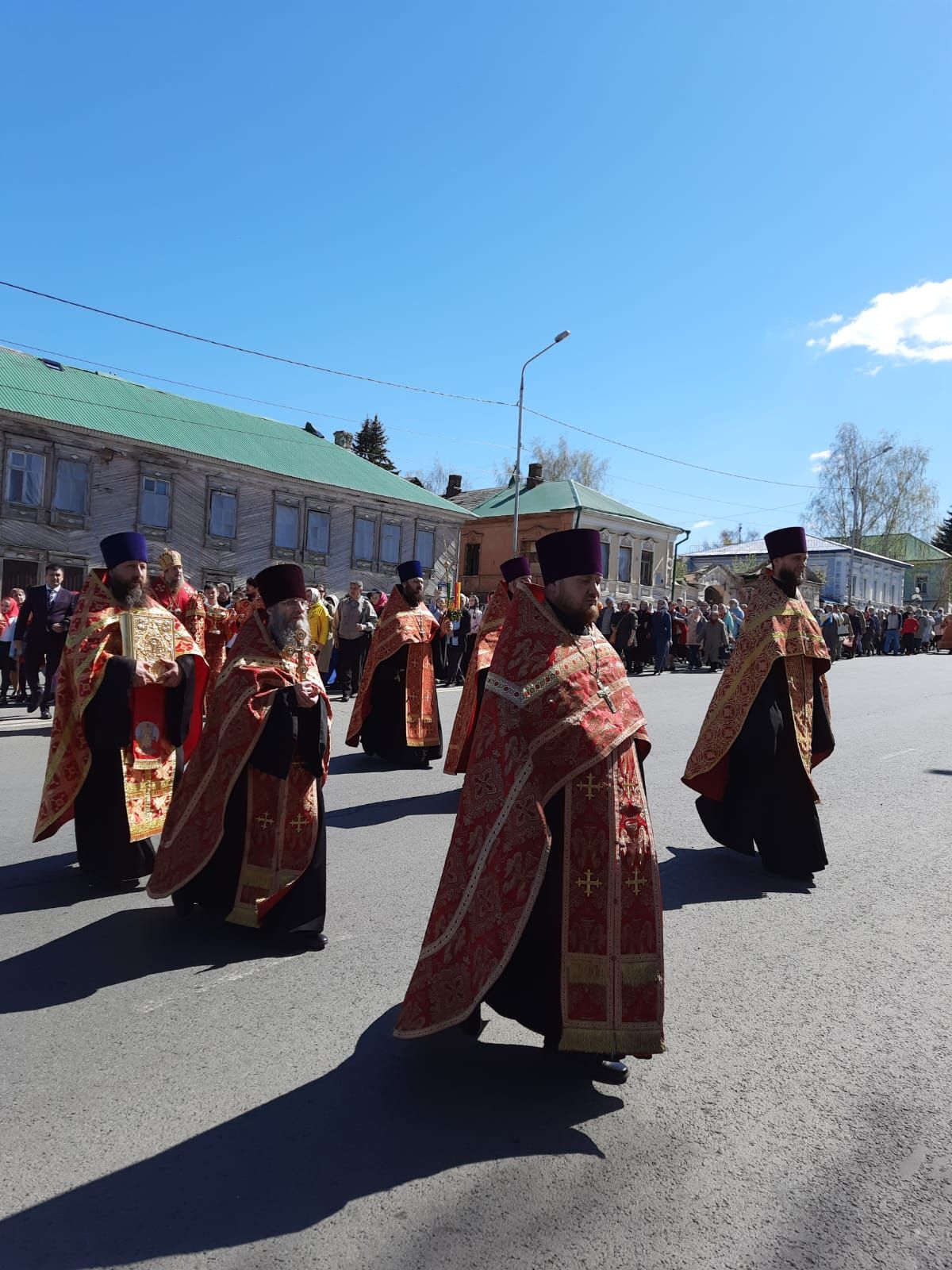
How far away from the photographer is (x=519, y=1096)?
10.6 feet

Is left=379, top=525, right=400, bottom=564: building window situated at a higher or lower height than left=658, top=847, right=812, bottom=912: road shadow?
higher

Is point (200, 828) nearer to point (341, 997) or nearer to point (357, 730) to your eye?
point (341, 997)

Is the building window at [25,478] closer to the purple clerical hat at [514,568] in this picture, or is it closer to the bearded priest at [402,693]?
the bearded priest at [402,693]

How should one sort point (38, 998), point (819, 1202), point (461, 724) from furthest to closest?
point (461, 724) < point (38, 998) < point (819, 1202)

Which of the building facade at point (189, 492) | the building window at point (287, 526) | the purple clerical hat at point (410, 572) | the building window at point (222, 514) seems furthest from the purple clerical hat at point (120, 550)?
the building window at point (287, 526)

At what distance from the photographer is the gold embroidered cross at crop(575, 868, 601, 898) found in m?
3.26

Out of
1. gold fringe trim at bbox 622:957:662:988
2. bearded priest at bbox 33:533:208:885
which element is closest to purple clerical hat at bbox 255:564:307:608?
bearded priest at bbox 33:533:208:885

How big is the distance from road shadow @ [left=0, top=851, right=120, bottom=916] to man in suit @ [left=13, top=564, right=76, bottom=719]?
23.8 feet

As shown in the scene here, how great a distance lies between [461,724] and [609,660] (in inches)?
195

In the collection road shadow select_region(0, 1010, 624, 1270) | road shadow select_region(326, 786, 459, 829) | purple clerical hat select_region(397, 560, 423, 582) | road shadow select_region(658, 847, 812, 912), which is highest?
purple clerical hat select_region(397, 560, 423, 582)

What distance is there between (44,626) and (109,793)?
8206 mm

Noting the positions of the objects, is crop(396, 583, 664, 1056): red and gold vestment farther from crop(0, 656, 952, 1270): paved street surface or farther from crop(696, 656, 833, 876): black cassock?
crop(696, 656, 833, 876): black cassock

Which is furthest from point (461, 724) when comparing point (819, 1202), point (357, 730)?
point (819, 1202)

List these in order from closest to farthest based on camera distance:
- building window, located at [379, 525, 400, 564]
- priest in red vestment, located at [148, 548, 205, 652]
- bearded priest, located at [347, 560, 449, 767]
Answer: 1. priest in red vestment, located at [148, 548, 205, 652]
2. bearded priest, located at [347, 560, 449, 767]
3. building window, located at [379, 525, 400, 564]
